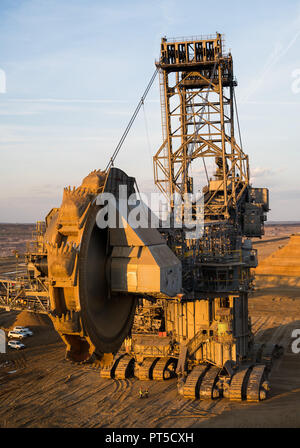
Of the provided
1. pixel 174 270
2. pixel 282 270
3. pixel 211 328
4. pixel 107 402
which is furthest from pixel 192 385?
pixel 282 270

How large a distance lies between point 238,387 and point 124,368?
25.6 ft

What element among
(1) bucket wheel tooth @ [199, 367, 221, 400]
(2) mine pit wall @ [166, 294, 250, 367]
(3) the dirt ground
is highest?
(2) mine pit wall @ [166, 294, 250, 367]

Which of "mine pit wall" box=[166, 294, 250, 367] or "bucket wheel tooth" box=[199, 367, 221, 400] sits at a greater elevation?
"mine pit wall" box=[166, 294, 250, 367]

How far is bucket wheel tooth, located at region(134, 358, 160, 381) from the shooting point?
2856 centimetres

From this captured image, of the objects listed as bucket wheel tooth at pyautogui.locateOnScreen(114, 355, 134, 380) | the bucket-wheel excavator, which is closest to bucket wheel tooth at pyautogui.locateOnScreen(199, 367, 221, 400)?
the bucket-wheel excavator

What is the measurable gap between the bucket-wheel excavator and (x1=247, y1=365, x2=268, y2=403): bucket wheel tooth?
0.23 ft

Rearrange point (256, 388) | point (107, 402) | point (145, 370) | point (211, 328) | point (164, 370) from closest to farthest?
point (256, 388), point (107, 402), point (211, 328), point (164, 370), point (145, 370)

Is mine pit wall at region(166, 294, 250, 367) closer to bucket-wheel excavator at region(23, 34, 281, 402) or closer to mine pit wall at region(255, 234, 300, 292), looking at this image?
bucket-wheel excavator at region(23, 34, 281, 402)

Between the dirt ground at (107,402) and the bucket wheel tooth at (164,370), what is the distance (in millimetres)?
492

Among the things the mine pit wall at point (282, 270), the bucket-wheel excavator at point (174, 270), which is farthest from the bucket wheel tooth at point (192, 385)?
the mine pit wall at point (282, 270)

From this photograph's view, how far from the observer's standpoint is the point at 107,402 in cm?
2558

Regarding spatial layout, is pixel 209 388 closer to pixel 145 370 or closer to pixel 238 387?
pixel 238 387

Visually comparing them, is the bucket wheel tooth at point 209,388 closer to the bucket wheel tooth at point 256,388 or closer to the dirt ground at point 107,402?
the dirt ground at point 107,402
